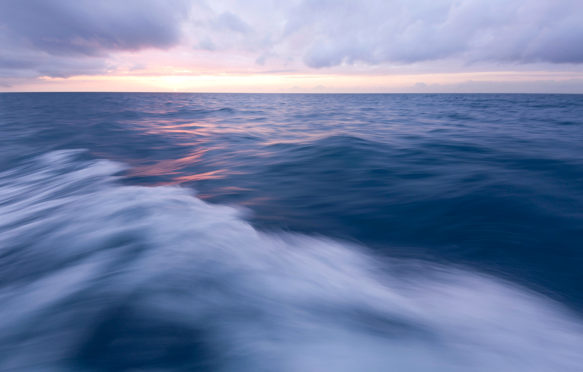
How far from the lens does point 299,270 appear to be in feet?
9.35

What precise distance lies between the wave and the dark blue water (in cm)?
1

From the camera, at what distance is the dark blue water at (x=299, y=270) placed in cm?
189

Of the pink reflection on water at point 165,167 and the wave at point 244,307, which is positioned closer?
the wave at point 244,307

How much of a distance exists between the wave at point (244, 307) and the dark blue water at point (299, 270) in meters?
0.01

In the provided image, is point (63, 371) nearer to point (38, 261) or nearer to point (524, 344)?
point (38, 261)

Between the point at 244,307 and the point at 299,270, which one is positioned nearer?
the point at 244,307

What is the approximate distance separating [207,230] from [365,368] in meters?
2.27

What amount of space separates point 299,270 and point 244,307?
2.43ft

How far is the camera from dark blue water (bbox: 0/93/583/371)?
6.19 ft

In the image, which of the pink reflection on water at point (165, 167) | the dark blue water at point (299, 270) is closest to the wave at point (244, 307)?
the dark blue water at point (299, 270)

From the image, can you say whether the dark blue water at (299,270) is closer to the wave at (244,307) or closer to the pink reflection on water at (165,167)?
the wave at (244,307)

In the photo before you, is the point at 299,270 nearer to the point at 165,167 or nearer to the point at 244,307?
the point at 244,307

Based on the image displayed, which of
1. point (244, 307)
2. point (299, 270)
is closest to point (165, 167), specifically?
point (299, 270)

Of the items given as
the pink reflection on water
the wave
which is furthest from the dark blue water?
the pink reflection on water
